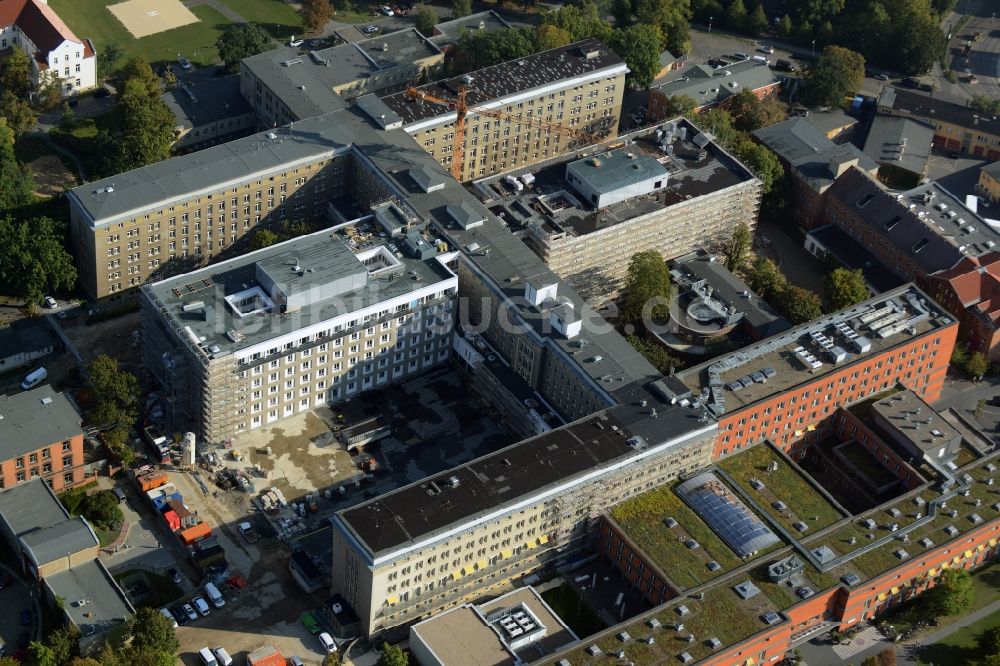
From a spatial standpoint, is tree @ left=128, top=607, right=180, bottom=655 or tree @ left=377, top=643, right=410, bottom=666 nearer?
tree @ left=128, top=607, right=180, bottom=655

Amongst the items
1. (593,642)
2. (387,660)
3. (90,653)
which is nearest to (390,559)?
(387,660)

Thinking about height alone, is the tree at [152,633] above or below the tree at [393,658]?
above

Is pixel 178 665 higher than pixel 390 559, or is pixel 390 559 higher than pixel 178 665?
pixel 390 559

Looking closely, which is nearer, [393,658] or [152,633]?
[152,633]

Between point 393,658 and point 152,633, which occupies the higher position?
point 152,633

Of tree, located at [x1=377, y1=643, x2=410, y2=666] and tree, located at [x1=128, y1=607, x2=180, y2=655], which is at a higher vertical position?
tree, located at [x1=128, y1=607, x2=180, y2=655]

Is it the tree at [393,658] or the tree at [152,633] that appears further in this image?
the tree at [393,658]

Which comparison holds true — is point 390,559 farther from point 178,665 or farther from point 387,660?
point 178,665
